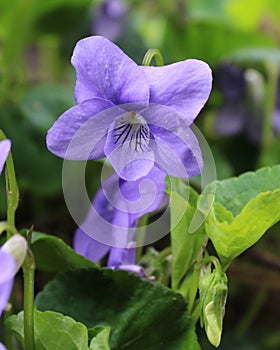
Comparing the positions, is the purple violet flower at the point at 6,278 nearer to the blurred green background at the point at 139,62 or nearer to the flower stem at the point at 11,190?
the flower stem at the point at 11,190

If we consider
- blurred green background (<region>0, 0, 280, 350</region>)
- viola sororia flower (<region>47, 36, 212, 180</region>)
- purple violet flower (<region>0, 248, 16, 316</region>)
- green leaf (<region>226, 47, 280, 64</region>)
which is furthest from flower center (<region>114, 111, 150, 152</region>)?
green leaf (<region>226, 47, 280, 64</region>)

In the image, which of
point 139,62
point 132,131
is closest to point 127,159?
point 132,131

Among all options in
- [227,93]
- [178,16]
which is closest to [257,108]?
[227,93]

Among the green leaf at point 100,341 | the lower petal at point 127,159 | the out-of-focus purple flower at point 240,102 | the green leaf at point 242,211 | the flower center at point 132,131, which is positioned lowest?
the out-of-focus purple flower at point 240,102

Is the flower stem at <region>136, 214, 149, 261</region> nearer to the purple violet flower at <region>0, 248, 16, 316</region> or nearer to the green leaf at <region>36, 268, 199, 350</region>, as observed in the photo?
the green leaf at <region>36, 268, 199, 350</region>

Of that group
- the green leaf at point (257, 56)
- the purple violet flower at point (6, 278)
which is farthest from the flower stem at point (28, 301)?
the green leaf at point (257, 56)

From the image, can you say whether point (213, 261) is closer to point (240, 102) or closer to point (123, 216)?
point (123, 216)
